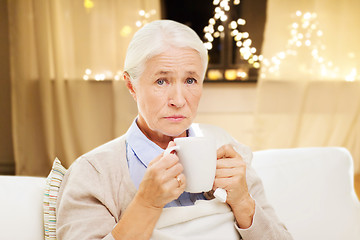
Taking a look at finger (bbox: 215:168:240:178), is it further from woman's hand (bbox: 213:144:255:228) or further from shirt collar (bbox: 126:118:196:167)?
shirt collar (bbox: 126:118:196:167)

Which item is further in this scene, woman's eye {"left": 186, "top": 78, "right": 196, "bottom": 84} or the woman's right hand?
woman's eye {"left": 186, "top": 78, "right": 196, "bottom": 84}

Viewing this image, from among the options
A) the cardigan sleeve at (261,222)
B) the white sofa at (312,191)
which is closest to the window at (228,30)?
the white sofa at (312,191)

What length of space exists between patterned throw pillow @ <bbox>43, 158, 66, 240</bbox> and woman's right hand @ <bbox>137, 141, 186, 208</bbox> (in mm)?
251

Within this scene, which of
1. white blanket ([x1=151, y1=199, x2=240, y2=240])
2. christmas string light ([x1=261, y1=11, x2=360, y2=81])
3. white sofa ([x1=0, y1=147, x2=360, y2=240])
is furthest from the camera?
christmas string light ([x1=261, y1=11, x2=360, y2=81])

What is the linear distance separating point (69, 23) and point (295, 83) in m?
2.10

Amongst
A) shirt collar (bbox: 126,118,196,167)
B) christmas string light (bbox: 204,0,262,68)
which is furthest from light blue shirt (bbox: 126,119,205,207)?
christmas string light (bbox: 204,0,262,68)

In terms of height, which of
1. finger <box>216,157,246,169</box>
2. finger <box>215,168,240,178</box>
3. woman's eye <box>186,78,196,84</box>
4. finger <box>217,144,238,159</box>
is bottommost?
finger <box>215,168,240,178</box>

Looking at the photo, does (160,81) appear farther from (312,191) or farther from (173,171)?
(312,191)

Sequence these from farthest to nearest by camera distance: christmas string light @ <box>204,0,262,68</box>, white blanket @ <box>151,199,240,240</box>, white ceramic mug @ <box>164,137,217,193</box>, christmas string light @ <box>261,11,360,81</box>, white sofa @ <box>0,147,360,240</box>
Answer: christmas string light @ <box>204,0,262,68</box> → christmas string light @ <box>261,11,360,81</box> → white sofa @ <box>0,147,360,240</box> → white blanket @ <box>151,199,240,240</box> → white ceramic mug @ <box>164,137,217,193</box>

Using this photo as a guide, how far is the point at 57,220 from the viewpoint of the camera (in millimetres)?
821

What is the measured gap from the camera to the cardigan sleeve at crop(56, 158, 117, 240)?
79cm

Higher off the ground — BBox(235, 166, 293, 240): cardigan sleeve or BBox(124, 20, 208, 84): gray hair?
BBox(124, 20, 208, 84): gray hair

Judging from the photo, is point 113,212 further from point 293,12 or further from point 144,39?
point 293,12

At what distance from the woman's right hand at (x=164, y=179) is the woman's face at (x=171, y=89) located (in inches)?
5.4
